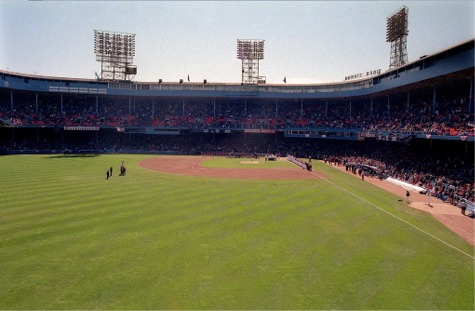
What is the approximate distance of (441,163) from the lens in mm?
37281

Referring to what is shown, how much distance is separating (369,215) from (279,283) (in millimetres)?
12058

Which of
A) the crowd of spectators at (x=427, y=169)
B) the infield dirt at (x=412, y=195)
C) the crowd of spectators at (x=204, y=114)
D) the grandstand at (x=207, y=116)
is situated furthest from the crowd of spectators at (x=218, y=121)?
the infield dirt at (x=412, y=195)

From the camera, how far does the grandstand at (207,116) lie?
56.4 m

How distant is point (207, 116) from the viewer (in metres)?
76.1

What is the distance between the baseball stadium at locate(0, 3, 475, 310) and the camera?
37.7ft

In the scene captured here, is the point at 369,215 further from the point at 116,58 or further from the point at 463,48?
the point at 116,58

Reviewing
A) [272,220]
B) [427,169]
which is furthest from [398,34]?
[272,220]

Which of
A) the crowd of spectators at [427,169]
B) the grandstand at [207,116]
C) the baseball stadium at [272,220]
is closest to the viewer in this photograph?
the baseball stadium at [272,220]

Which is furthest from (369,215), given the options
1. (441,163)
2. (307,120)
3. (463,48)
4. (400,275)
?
(307,120)

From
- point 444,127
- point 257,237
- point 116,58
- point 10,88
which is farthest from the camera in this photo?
point 116,58

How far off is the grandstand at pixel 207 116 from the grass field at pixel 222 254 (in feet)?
101

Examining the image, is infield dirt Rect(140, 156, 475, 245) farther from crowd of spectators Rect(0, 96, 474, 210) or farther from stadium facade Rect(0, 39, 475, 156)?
stadium facade Rect(0, 39, 475, 156)

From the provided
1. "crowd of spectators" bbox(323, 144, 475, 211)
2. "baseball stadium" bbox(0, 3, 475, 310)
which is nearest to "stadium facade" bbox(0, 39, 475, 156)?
"baseball stadium" bbox(0, 3, 475, 310)

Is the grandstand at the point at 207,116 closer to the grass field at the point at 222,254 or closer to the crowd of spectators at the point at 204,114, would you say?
the crowd of spectators at the point at 204,114
